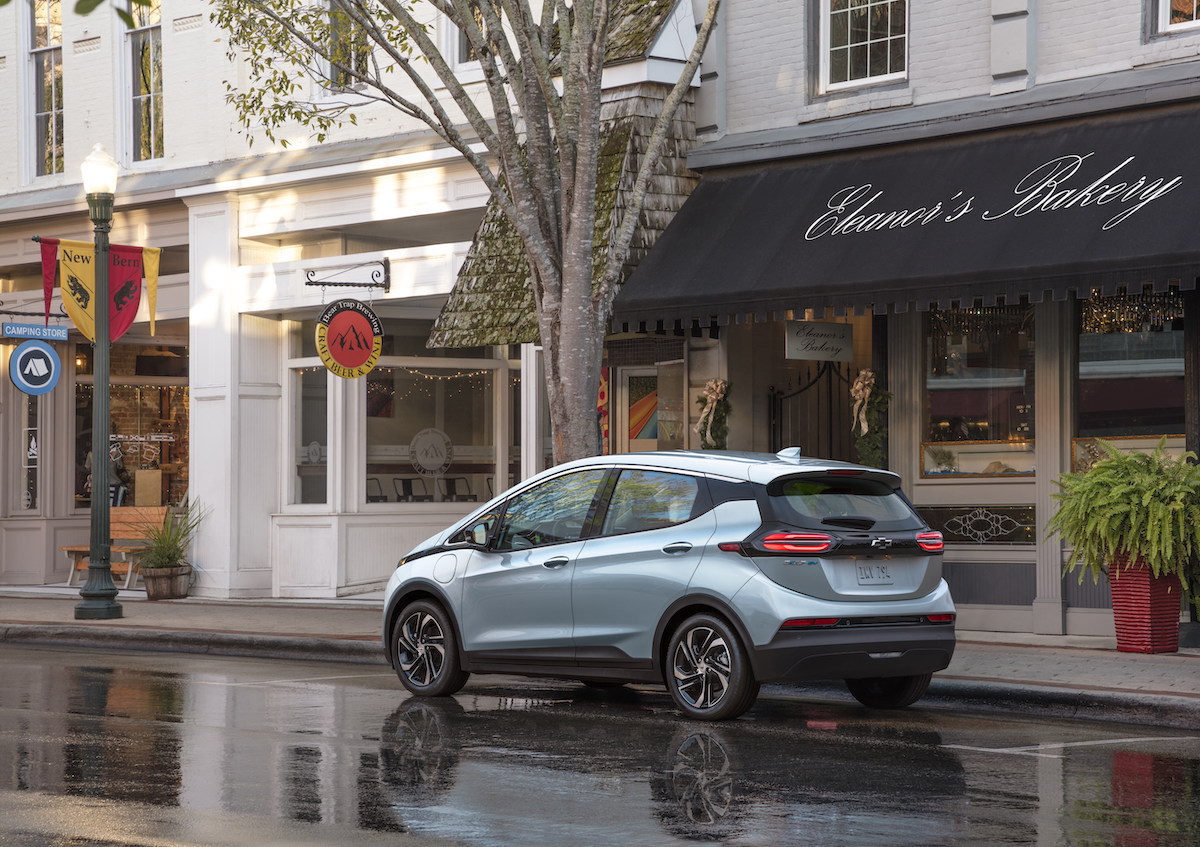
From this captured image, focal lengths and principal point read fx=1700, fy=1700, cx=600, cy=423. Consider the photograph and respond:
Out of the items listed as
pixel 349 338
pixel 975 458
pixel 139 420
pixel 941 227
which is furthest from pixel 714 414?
pixel 139 420

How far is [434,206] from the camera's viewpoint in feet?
59.1

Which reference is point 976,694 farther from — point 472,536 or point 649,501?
point 472,536

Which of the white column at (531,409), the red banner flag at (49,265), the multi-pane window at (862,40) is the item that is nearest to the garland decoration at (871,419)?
the multi-pane window at (862,40)

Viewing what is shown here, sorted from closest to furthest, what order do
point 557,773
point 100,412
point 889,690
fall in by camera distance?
point 557,773 < point 889,690 < point 100,412

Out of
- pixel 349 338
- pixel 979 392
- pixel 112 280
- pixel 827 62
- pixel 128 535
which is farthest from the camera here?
pixel 128 535

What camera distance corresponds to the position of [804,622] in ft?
30.8

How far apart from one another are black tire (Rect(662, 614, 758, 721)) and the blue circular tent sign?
1146 centimetres

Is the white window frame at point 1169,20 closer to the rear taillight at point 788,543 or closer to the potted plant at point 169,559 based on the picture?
the rear taillight at point 788,543

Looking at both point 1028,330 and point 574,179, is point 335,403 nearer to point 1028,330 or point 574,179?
point 574,179

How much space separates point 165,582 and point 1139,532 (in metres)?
11.9

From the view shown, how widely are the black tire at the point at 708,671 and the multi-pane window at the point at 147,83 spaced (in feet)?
43.6

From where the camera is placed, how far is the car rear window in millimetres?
9680

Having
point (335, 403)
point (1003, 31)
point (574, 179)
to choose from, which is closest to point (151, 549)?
point (335, 403)

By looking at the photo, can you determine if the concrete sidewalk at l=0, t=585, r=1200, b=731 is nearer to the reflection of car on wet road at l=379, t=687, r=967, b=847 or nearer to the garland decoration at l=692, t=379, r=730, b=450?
the reflection of car on wet road at l=379, t=687, r=967, b=847
